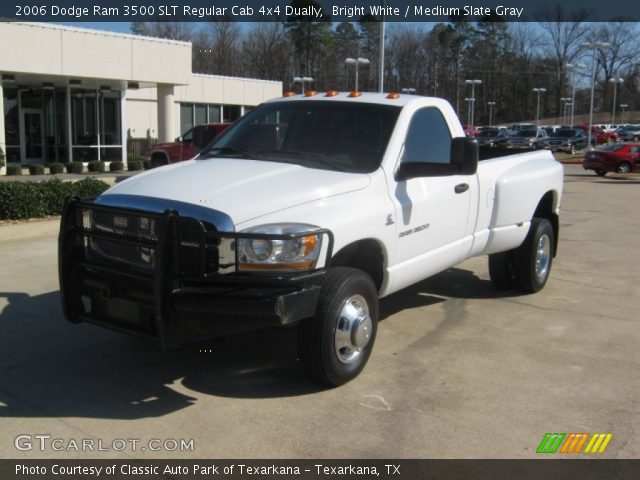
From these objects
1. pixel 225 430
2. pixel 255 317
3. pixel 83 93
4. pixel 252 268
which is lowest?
pixel 225 430

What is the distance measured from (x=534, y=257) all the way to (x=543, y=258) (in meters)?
0.39

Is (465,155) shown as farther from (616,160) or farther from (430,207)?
(616,160)

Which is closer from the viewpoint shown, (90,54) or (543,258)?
(543,258)

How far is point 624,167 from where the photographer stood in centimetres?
2886

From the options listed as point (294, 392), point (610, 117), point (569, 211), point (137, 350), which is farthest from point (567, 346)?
point (610, 117)

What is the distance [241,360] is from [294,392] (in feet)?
2.62

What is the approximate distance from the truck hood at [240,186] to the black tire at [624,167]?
2677 cm

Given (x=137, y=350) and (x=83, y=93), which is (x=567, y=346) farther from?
(x=83, y=93)

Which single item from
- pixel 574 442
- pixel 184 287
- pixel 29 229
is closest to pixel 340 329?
pixel 184 287

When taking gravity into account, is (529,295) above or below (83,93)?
below

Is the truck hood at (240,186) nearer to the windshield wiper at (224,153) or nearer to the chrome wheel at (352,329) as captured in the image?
the windshield wiper at (224,153)

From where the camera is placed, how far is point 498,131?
184 ft

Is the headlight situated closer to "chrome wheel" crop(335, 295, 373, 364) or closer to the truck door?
"chrome wheel" crop(335, 295, 373, 364)

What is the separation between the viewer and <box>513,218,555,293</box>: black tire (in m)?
7.39
